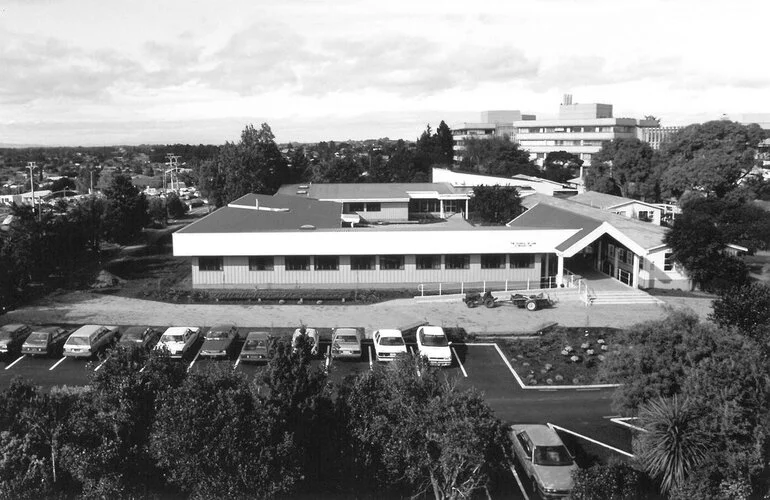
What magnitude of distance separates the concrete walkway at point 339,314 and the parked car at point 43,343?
3.45m

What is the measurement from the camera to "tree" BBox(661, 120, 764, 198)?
4762 centimetres

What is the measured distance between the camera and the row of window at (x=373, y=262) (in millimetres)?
33938

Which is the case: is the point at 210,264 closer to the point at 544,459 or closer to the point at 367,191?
the point at 544,459

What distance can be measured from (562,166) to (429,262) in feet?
184

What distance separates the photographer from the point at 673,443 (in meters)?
12.9

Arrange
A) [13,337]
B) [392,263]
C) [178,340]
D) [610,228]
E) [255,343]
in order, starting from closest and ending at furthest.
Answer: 1. [255,343]
2. [178,340]
3. [13,337]
4. [610,228]
5. [392,263]

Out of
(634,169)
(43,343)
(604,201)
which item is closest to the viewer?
(43,343)

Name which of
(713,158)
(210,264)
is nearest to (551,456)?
(210,264)

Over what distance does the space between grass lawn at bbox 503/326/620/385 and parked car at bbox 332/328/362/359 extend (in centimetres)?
539

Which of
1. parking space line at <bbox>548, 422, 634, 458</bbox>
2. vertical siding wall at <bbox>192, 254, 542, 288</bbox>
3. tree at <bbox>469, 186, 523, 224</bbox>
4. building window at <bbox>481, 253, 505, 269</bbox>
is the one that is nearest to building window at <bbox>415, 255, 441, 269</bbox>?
vertical siding wall at <bbox>192, 254, 542, 288</bbox>

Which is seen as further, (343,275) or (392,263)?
(392,263)

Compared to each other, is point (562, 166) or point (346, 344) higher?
point (562, 166)

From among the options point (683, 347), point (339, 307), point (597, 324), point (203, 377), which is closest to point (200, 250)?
point (339, 307)

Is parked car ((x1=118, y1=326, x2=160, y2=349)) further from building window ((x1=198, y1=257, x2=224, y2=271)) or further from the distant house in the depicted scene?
the distant house
